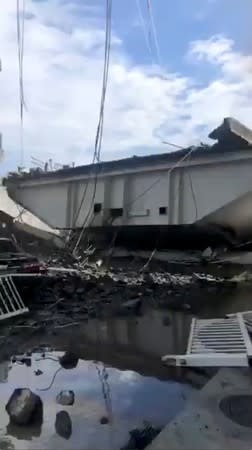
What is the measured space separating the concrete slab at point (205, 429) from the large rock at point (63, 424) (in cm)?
70

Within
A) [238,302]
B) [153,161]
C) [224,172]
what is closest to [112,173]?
[153,161]

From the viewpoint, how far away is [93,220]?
14500 mm

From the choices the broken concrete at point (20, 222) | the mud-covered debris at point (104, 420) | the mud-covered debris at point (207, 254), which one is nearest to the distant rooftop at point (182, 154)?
the broken concrete at point (20, 222)

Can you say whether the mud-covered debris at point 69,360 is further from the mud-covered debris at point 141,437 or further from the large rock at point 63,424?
the mud-covered debris at point 141,437

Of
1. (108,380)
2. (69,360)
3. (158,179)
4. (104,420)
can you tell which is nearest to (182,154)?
(158,179)

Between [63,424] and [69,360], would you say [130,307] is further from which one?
[63,424]

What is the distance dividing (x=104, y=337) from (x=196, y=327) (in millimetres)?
1391

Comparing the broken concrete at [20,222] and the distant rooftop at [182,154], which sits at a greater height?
the distant rooftop at [182,154]

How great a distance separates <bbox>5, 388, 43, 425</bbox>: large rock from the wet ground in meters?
0.07

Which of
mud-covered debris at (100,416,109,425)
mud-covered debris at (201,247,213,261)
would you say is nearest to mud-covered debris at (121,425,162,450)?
mud-covered debris at (100,416,109,425)

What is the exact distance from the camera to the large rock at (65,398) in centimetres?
388

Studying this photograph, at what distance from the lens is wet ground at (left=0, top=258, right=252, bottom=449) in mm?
3453

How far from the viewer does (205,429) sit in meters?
3.19

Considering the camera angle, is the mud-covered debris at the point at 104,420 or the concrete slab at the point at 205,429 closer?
the concrete slab at the point at 205,429
